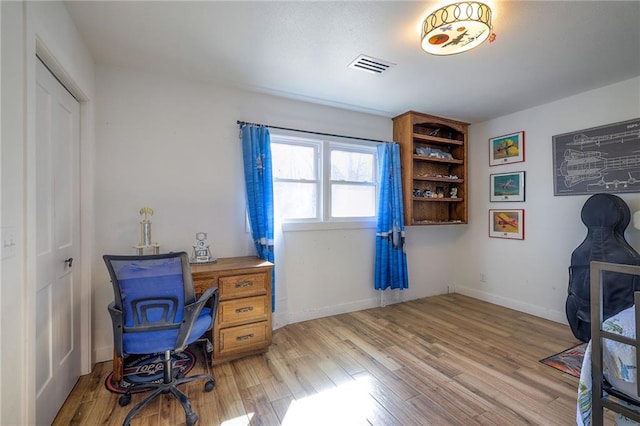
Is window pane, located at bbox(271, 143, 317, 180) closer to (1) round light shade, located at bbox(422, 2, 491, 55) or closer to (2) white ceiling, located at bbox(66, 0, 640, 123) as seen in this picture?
(2) white ceiling, located at bbox(66, 0, 640, 123)

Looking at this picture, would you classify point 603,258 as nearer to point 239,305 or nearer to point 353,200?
point 353,200

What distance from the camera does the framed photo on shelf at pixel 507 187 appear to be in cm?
345

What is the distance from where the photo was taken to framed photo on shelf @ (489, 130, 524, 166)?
11.3 feet

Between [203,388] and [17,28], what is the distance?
87.2 inches

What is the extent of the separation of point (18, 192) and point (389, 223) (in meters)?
3.14

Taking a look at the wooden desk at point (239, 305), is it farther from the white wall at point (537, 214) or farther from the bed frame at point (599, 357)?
the white wall at point (537, 214)

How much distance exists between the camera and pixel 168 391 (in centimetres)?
179

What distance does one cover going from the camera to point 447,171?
4117 millimetres

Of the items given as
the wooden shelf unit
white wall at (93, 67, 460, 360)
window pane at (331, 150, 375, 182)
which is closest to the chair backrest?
white wall at (93, 67, 460, 360)

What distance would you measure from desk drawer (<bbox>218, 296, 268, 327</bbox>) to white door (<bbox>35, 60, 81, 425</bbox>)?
0.97 meters

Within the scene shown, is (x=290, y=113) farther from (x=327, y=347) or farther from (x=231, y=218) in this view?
(x=327, y=347)

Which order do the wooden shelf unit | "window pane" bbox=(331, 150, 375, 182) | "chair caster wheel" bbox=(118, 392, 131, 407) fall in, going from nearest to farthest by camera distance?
"chair caster wheel" bbox=(118, 392, 131, 407) → "window pane" bbox=(331, 150, 375, 182) → the wooden shelf unit

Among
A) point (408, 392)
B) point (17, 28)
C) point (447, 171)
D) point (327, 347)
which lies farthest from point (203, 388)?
point (447, 171)

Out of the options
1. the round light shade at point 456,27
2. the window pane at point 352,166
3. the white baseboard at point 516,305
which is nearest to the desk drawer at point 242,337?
the window pane at point 352,166
